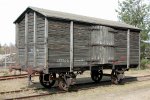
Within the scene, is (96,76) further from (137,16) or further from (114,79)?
(137,16)

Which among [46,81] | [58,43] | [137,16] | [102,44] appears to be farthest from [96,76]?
[137,16]

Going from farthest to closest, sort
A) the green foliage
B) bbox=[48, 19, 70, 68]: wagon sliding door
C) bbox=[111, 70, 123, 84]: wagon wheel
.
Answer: the green foliage → bbox=[111, 70, 123, 84]: wagon wheel → bbox=[48, 19, 70, 68]: wagon sliding door

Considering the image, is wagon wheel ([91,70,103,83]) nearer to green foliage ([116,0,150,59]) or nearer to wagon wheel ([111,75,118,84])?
wagon wheel ([111,75,118,84])

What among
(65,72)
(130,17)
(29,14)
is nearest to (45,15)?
(29,14)

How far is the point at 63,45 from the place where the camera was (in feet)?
48.2

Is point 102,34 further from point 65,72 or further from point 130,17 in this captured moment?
point 130,17

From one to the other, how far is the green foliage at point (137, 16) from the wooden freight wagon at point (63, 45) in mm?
20883

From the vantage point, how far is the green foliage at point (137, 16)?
3835 cm

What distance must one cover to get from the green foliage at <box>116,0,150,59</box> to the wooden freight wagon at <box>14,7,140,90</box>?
822 inches

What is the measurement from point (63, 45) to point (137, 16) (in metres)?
26.3

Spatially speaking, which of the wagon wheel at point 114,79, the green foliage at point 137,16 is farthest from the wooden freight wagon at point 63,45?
the green foliage at point 137,16

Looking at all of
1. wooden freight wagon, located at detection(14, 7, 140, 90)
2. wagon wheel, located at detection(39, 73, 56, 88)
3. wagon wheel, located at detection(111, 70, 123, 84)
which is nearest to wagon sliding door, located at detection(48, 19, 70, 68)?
wooden freight wagon, located at detection(14, 7, 140, 90)

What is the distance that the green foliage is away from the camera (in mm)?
38350

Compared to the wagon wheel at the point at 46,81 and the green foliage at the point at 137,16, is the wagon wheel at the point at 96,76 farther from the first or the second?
the green foliage at the point at 137,16
